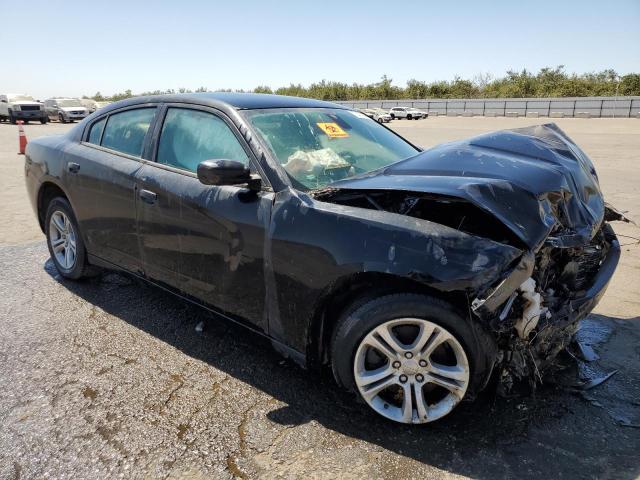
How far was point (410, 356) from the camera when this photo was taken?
93.4 inches

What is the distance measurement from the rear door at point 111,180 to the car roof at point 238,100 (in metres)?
0.16

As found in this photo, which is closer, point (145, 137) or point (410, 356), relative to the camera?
point (410, 356)

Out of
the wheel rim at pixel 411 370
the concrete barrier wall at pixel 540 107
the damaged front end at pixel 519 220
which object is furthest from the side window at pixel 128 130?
the concrete barrier wall at pixel 540 107

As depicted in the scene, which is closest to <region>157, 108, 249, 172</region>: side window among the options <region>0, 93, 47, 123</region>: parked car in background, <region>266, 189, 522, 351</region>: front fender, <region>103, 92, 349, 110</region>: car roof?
<region>103, 92, 349, 110</region>: car roof

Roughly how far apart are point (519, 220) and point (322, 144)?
139 centimetres

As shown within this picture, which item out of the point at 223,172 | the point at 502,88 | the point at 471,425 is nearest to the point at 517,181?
the point at 471,425

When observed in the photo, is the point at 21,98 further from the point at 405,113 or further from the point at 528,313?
the point at 528,313

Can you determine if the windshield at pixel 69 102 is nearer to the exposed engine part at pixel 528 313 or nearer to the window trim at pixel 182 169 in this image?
the window trim at pixel 182 169

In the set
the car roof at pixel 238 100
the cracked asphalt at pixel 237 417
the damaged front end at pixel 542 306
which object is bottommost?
the cracked asphalt at pixel 237 417

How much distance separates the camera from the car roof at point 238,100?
326 cm

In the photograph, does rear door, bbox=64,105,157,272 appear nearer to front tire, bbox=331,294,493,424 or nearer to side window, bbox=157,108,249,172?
side window, bbox=157,108,249,172

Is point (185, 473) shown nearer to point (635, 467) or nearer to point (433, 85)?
point (635, 467)

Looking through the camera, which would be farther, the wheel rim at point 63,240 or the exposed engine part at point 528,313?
the wheel rim at point 63,240

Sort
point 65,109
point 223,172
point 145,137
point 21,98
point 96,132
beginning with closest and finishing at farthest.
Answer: point 223,172
point 145,137
point 96,132
point 21,98
point 65,109
